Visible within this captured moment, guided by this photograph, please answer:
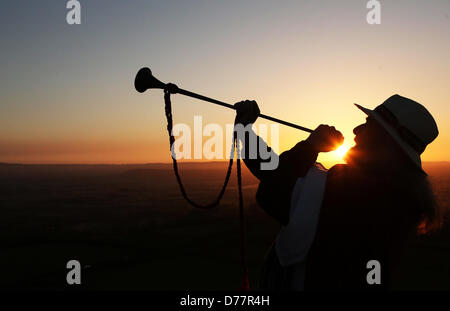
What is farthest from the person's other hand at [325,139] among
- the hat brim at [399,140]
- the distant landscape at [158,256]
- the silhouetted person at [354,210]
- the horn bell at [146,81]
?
the distant landscape at [158,256]

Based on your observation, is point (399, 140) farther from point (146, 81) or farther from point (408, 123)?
point (146, 81)

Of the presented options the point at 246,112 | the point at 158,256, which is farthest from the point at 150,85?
the point at 158,256

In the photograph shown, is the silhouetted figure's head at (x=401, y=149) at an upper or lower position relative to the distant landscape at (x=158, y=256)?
upper

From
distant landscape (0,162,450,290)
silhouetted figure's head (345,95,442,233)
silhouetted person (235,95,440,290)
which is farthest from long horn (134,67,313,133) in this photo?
distant landscape (0,162,450,290)

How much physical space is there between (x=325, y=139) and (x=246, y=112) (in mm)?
598

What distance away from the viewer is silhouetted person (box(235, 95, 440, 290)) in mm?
2201

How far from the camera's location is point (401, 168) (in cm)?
230

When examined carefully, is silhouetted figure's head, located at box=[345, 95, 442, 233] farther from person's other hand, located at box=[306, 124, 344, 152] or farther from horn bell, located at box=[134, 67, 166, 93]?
horn bell, located at box=[134, 67, 166, 93]

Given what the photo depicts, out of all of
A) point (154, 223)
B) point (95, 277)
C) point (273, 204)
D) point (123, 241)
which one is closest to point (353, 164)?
point (273, 204)

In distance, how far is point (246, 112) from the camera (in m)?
2.68

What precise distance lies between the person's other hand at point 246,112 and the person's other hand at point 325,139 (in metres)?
0.45

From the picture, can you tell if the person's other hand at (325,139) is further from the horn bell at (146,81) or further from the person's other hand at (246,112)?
the horn bell at (146,81)

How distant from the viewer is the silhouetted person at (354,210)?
2.20 meters

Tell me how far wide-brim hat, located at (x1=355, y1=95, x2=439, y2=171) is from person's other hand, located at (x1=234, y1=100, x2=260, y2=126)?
76 cm
